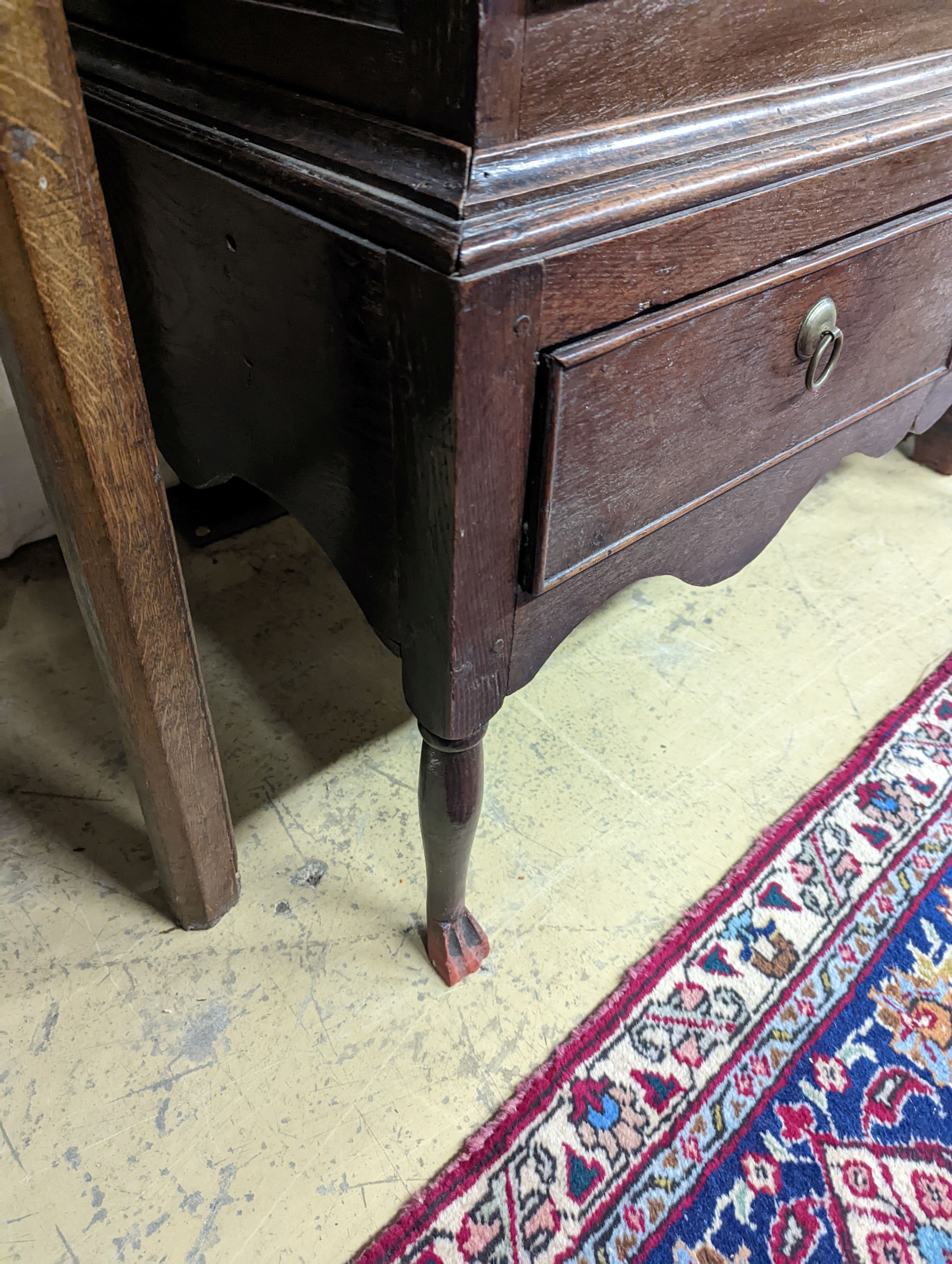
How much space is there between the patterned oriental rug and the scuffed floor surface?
40 millimetres

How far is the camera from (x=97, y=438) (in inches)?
21.7

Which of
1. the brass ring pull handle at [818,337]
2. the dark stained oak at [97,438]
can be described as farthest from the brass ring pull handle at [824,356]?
the dark stained oak at [97,438]

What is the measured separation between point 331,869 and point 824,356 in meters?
0.70

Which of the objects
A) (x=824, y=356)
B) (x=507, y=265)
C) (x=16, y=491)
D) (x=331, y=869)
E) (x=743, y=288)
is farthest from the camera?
(x=16, y=491)

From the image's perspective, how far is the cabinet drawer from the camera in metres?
0.50

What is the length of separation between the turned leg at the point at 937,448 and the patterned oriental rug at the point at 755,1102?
885mm

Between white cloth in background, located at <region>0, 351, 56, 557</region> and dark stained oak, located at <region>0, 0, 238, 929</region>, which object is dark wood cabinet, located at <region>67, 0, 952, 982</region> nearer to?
dark stained oak, located at <region>0, 0, 238, 929</region>

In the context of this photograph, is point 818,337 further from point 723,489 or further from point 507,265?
point 507,265

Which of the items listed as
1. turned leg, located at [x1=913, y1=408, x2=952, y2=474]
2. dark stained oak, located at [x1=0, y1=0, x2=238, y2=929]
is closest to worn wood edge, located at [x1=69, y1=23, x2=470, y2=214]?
dark stained oak, located at [x1=0, y1=0, x2=238, y2=929]

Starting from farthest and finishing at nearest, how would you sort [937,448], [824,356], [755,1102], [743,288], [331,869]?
[937,448] < [331,869] < [755,1102] < [824,356] < [743,288]

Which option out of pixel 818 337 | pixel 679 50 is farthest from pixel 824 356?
pixel 679 50

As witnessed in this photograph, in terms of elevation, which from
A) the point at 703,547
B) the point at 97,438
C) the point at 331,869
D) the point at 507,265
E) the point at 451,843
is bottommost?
the point at 331,869

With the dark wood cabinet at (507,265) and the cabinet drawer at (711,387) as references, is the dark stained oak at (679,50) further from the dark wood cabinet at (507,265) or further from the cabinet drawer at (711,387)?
the cabinet drawer at (711,387)

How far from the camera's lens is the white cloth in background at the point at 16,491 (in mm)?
1211
